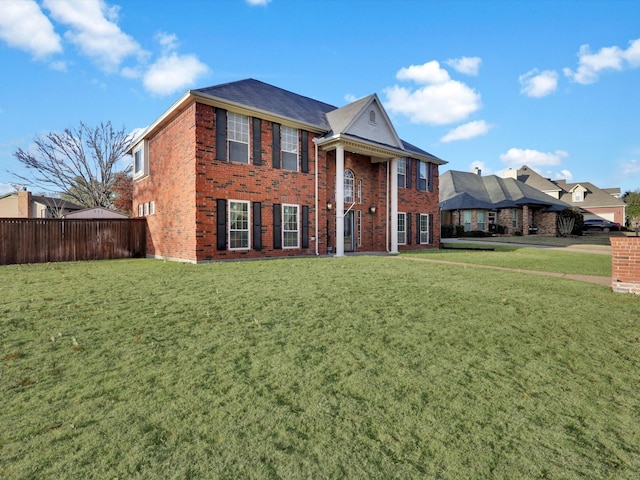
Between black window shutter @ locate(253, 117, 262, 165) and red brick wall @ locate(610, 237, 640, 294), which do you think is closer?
red brick wall @ locate(610, 237, 640, 294)

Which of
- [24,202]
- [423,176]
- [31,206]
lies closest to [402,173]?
[423,176]

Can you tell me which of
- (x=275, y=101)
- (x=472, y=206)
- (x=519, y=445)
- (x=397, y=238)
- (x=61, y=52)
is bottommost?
(x=519, y=445)

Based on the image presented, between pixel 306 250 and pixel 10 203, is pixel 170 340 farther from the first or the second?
pixel 10 203

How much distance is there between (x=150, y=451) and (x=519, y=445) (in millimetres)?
2281

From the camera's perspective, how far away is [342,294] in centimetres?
579

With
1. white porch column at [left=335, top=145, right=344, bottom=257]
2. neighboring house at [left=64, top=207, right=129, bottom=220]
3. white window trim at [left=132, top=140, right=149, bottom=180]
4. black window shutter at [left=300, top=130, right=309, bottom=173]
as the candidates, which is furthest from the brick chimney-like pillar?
white porch column at [left=335, top=145, right=344, bottom=257]

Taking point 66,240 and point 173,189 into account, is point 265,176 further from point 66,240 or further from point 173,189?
point 66,240

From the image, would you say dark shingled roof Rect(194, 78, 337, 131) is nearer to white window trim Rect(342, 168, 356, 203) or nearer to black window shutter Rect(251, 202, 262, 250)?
white window trim Rect(342, 168, 356, 203)

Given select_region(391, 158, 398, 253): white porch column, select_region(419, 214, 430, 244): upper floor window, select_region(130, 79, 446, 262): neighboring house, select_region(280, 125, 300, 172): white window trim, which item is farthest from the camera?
select_region(419, 214, 430, 244): upper floor window

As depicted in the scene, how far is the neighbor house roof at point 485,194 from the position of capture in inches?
1185

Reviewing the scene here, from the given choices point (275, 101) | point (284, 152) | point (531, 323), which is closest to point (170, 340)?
point (531, 323)

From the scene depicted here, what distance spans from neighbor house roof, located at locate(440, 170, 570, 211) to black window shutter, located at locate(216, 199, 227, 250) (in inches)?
982

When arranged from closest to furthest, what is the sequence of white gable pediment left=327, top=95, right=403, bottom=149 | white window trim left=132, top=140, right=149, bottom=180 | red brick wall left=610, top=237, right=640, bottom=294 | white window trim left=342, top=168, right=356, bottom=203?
1. red brick wall left=610, top=237, right=640, bottom=294
2. white gable pediment left=327, top=95, right=403, bottom=149
3. white window trim left=132, top=140, right=149, bottom=180
4. white window trim left=342, top=168, right=356, bottom=203

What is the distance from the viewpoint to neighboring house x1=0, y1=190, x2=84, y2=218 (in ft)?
90.8
